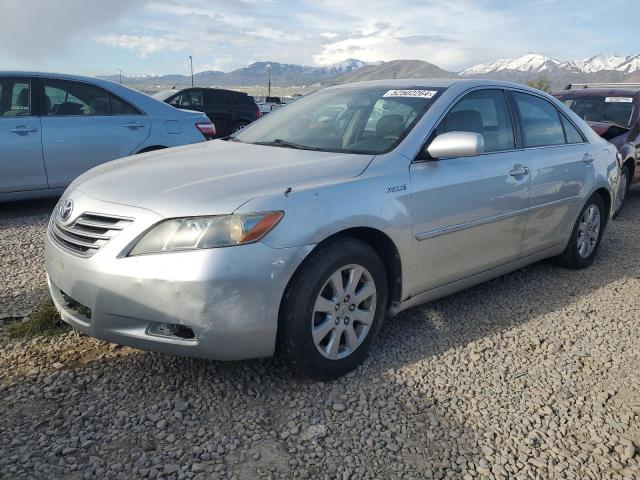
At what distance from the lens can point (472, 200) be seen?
11.3 feet

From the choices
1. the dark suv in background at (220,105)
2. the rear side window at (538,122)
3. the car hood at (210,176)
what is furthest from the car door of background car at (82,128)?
the dark suv in background at (220,105)

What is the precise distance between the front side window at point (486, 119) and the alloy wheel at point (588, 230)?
1292mm

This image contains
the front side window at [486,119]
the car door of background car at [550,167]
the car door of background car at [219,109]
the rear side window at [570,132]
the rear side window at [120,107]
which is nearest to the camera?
the front side window at [486,119]

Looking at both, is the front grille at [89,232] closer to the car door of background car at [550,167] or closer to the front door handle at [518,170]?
the front door handle at [518,170]

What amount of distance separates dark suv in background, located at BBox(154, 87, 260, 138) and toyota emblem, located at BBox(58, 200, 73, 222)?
42.6ft

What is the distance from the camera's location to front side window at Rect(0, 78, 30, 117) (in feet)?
18.9

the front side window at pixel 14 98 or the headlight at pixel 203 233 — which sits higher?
the front side window at pixel 14 98

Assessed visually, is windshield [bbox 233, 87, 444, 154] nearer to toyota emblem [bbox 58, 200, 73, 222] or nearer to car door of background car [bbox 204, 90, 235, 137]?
toyota emblem [bbox 58, 200, 73, 222]

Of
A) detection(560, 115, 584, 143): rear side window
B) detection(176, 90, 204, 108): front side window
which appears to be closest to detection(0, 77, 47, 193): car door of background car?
detection(560, 115, 584, 143): rear side window

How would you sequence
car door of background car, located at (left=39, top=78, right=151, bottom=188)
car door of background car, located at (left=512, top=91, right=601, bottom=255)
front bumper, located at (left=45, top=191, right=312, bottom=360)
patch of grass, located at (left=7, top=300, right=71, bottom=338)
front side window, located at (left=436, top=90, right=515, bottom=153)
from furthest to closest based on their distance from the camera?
1. car door of background car, located at (left=39, top=78, right=151, bottom=188)
2. car door of background car, located at (left=512, top=91, right=601, bottom=255)
3. front side window, located at (left=436, top=90, right=515, bottom=153)
4. patch of grass, located at (left=7, top=300, right=71, bottom=338)
5. front bumper, located at (left=45, top=191, right=312, bottom=360)

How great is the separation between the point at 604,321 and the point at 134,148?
4.97m

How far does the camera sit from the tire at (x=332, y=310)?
2.62 metres

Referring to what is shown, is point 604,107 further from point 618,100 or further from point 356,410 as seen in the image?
point 356,410

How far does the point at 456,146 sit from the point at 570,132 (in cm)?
198
